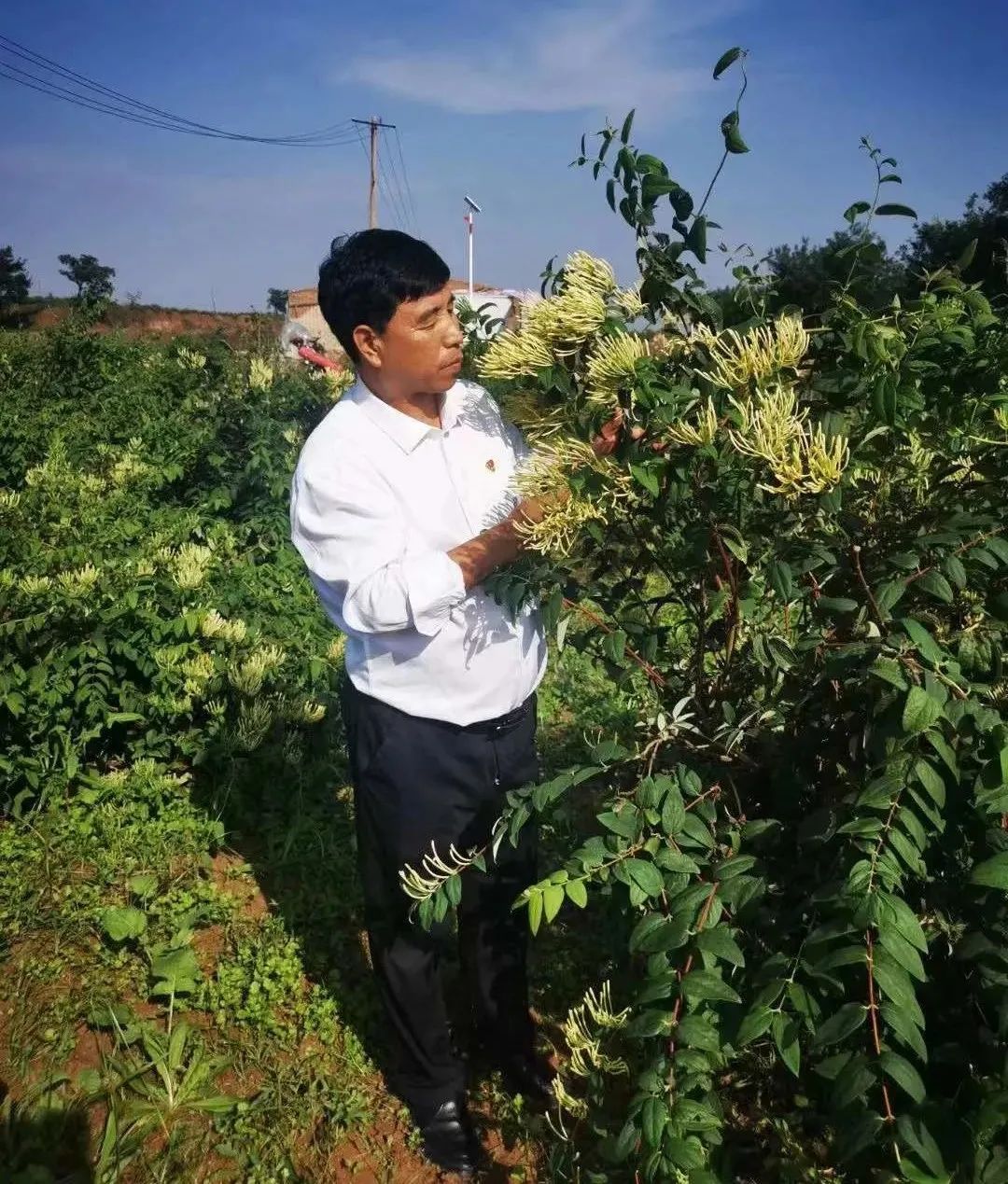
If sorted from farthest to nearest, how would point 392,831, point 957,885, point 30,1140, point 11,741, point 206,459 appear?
point 206,459 < point 11,741 < point 30,1140 < point 392,831 < point 957,885

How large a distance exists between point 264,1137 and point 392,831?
2.89 ft

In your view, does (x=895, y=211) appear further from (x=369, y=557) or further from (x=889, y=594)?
(x=369, y=557)

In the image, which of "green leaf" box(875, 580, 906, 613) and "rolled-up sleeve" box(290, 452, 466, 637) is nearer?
"green leaf" box(875, 580, 906, 613)

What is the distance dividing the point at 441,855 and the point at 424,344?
40.5 inches

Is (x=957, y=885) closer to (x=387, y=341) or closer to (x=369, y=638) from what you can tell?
(x=369, y=638)

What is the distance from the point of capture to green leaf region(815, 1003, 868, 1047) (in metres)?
1.05

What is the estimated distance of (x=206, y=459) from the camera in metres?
6.09

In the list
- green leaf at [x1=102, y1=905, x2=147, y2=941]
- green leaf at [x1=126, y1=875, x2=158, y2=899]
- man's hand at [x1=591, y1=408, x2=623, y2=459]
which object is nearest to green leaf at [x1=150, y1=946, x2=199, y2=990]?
green leaf at [x1=102, y1=905, x2=147, y2=941]

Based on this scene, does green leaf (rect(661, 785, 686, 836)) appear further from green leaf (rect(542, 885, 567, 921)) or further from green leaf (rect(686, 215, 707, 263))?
green leaf (rect(686, 215, 707, 263))

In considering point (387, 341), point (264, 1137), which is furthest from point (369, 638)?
point (264, 1137)

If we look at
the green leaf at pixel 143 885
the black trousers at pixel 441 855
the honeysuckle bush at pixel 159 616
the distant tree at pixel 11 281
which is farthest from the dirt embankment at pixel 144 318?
the black trousers at pixel 441 855

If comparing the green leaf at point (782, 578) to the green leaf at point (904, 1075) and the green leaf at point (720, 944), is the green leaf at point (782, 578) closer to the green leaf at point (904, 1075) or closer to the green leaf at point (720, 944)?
the green leaf at point (720, 944)

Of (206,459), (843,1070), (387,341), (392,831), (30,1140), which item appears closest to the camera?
(843,1070)

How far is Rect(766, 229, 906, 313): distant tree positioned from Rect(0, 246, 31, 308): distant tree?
43.2m
